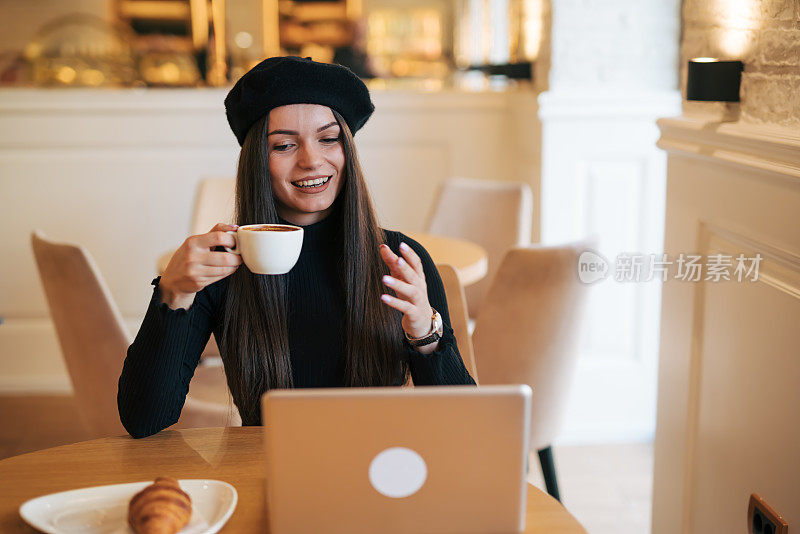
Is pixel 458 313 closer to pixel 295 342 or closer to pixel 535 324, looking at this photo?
pixel 295 342

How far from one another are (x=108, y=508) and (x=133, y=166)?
312cm

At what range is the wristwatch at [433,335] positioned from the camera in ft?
4.24

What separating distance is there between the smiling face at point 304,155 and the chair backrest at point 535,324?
2.52 feet

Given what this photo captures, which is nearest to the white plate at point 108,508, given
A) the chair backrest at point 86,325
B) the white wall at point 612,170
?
the chair backrest at point 86,325

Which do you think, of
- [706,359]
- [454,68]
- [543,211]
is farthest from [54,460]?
[454,68]

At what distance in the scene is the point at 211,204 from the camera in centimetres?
327

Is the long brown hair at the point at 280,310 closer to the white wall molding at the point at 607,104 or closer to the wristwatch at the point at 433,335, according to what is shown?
the wristwatch at the point at 433,335

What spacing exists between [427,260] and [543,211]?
76.6 inches

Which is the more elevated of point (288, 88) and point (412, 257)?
point (288, 88)

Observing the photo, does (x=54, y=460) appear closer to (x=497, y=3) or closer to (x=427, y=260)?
(x=427, y=260)

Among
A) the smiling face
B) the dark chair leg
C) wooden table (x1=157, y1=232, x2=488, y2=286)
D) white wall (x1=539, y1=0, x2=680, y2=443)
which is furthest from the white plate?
white wall (x1=539, y1=0, x2=680, y2=443)

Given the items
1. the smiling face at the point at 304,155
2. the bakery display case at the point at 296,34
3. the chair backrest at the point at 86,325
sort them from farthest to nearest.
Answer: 1. the bakery display case at the point at 296,34
2. the chair backrest at the point at 86,325
3. the smiling face at the point at 304,155

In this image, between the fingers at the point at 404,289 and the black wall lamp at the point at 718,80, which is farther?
the black wall lamp at the point at 718,80

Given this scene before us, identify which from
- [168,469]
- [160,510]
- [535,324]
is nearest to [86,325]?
[168,469]
